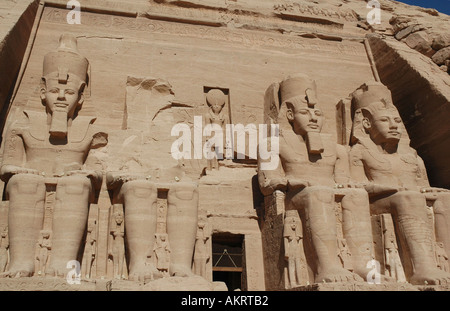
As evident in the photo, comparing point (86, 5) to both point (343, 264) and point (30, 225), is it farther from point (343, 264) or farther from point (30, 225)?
point (343, 264)

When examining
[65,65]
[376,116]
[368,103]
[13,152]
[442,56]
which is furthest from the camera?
[442,56]

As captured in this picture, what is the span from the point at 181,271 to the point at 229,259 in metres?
1.31

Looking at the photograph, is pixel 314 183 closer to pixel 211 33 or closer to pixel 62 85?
pixel 62 85

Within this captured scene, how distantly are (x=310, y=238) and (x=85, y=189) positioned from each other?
2.24m

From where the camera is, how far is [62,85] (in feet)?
18.0

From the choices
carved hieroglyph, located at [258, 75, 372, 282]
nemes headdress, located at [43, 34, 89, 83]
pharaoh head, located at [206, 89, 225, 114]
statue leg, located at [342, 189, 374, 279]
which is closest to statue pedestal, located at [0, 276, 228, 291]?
carved hieroglyph, located at [258, 75, 372, 282]

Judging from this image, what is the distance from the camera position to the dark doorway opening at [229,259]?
229 inches

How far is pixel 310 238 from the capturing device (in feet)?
16.6

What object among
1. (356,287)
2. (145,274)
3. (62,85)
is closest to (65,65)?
(62,85)

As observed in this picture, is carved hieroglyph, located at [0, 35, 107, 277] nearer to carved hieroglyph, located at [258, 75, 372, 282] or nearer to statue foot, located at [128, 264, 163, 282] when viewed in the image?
statue foot, located at [128, 264, 163, 282]

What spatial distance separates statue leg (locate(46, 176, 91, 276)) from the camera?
4555 millimetres
